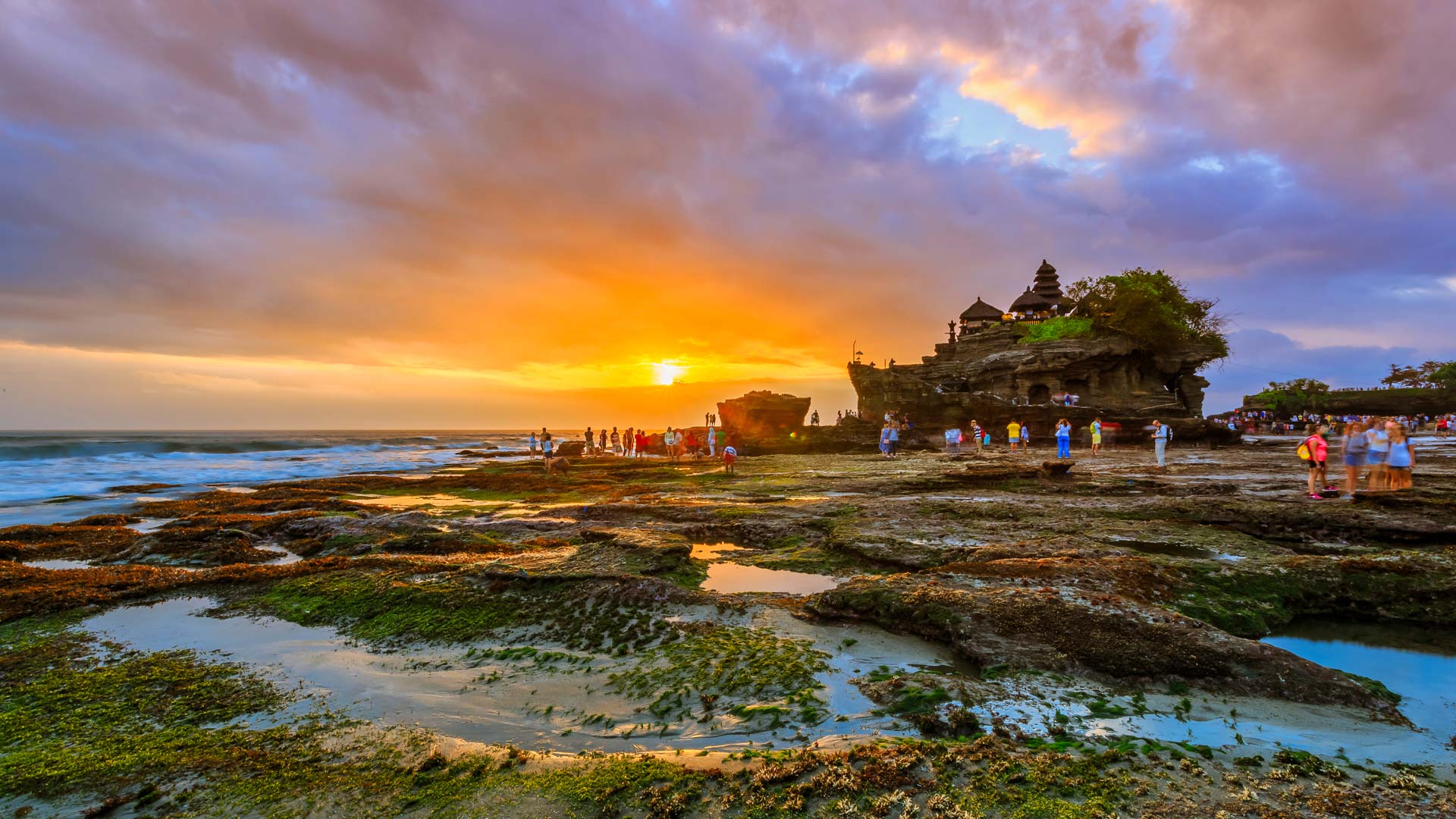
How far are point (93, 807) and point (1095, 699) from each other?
607cm

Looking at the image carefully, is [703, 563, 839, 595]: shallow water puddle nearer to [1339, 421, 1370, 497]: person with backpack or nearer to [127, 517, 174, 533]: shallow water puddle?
[127, 517, 174, 533]: shallow water puddle

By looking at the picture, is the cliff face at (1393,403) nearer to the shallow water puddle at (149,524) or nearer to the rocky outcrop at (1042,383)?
the rocky outcrop at (1042,383)

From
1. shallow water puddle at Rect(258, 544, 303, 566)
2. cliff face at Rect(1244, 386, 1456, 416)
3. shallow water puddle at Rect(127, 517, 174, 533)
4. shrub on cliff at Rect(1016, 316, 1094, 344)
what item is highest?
shrub on cliff at Rect(1016, 316, 1094, 344)

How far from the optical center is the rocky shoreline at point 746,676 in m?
3.04

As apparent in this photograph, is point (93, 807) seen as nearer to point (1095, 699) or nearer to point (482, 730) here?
point (482, 730)

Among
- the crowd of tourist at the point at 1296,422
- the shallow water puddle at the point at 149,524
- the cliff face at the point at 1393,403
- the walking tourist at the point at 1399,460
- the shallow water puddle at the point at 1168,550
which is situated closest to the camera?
the shallow water puddle at the point at 1168,550

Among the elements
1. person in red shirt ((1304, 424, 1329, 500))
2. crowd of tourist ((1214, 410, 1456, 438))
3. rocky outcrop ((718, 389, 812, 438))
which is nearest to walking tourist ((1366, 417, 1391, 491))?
person in red shirt ((1304, 424, 1329, 500))

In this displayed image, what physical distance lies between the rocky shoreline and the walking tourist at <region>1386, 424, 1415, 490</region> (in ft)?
11.1

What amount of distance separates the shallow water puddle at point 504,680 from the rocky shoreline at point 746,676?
0.03m

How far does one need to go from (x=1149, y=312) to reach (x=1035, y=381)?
11.4 m

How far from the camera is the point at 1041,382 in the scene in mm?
48875

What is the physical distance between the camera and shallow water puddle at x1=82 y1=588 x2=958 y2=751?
382cm

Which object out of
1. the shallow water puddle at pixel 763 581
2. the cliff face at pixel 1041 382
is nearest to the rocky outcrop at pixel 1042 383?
the cliff face at pixel 1041 382

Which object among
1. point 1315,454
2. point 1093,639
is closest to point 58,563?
point 1093,639
